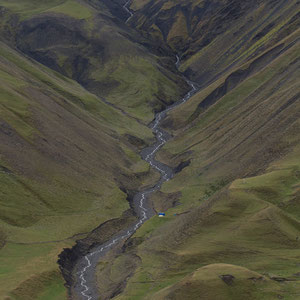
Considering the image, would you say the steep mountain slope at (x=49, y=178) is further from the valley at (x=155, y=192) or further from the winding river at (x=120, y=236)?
the winding river at (x=120, y=236)

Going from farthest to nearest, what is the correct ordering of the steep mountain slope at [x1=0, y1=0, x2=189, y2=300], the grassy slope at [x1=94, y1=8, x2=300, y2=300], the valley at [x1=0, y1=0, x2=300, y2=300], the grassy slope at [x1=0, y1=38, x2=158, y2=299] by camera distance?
the steep mountain slope at [x1=0, y1=0, x2=189, y2=300], the grassy slope at [x1=0, y1=38, x2=158, y2=299], the valley at [x1=0, y1=0, x2=300, y2=300], the grassy slope at [x1=94, y1=8, x2=300, y2=300]

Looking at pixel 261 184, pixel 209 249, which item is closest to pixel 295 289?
pixel 209 249

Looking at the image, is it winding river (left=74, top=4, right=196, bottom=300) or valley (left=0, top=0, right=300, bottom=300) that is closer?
valley (left=0, top=0, right=300, bottom=300)

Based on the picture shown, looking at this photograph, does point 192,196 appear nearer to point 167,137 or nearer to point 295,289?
point 295,289

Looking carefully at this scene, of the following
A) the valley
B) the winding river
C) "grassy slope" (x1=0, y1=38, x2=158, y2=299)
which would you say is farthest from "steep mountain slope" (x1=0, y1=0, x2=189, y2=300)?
the winding river

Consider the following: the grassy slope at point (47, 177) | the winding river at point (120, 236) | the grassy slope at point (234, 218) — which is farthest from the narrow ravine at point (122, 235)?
the grassy slope at point (47, 177)

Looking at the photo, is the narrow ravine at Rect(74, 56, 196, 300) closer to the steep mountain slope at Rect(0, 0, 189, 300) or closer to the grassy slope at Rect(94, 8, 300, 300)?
the grassy slope at Rect(94, 8, 300, 300)

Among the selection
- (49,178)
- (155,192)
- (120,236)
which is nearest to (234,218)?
(120,236)
